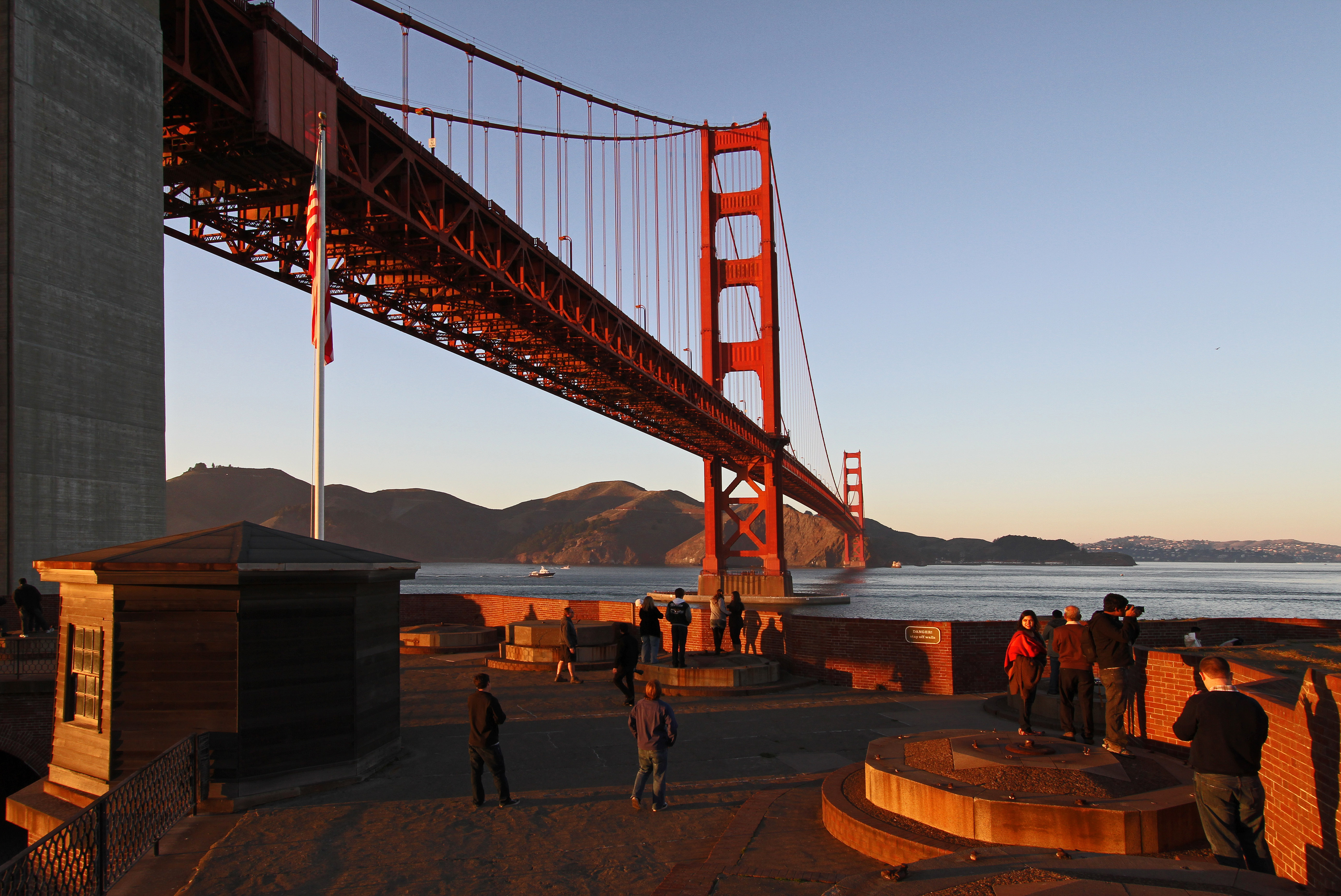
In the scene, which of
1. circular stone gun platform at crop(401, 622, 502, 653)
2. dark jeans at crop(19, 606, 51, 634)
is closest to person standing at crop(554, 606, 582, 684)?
circular stone gun platform at crop(401, 622, 502, 653)

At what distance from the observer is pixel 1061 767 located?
6332 mm

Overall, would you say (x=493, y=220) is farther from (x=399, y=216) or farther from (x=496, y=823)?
(x=496, y=823)

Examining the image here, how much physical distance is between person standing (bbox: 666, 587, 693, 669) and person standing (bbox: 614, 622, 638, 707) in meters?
2.04

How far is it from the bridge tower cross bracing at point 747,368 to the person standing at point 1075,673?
4640cm

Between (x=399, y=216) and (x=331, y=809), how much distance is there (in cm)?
1818

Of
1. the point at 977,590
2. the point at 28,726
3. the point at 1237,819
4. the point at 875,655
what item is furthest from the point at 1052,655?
the point at 977,590

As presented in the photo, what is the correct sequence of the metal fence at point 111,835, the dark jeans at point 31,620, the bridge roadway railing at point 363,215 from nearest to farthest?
the metal fence at point 111,835, the dark jeans at point 31,620, the bridge roadway railing at point 363,215

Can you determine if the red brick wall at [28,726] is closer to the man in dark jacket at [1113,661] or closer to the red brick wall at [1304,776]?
the man in dark jacket at [1113,661]

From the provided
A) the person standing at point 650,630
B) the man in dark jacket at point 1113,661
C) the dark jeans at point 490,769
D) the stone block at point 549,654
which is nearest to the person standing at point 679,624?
the person standing at point 650,630

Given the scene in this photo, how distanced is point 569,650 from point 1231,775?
413 inches

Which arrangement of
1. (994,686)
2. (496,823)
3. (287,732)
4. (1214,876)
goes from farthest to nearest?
(994,686)
(287,732)
(496,823)
(1214,876)

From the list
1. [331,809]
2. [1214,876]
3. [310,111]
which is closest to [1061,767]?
[1214,876]

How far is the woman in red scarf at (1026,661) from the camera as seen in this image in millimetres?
8578

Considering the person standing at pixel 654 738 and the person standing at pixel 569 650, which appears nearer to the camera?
the person standing at pixel 654 738
